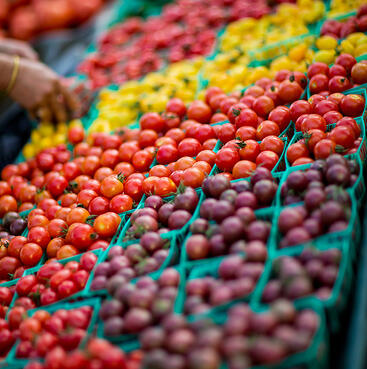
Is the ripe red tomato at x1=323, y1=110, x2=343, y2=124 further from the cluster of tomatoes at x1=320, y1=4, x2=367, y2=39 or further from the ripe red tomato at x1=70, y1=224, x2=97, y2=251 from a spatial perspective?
the ripe red tomato at x1=70, y1=224, x2=97, y2=251

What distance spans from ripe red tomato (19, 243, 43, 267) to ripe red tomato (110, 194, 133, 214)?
54 centimetres

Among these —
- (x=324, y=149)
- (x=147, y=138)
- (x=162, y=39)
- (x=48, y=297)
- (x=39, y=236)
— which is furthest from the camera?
(x=162, y=39)

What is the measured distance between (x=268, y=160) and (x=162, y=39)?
11.0 ft

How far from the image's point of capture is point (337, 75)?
8.80 feet

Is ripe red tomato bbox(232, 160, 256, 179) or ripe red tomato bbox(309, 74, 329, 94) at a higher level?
ripe red tomato bbox(309, 74, 329, 94)

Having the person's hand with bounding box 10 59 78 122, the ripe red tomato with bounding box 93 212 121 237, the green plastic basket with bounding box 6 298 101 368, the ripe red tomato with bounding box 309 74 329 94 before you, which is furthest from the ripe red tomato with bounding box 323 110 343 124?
the person's hand with bounding box 10 59 78 122

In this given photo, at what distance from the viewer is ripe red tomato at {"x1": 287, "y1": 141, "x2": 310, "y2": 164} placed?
215 cm

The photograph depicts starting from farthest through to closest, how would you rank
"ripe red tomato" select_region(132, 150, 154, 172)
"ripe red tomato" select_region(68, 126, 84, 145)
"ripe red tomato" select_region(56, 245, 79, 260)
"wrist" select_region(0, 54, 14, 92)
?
"ripe red tomato" select_region(68, 126, 84, 145)
"wrist" select_region(0, 54, 14, 92)
"ripe red tomato" select_region(132, 150, 154, 172)
"ripe red tomato" select_region(56, 245, 79, 260)

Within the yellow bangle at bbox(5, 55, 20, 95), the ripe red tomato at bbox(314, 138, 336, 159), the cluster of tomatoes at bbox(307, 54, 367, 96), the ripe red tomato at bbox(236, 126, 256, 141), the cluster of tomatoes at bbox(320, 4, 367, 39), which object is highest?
the yellow bangle at bbox(5, 55, 20, 95)

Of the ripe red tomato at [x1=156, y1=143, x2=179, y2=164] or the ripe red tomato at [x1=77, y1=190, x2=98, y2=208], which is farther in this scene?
the ripe red tomato at [x1=156, y1=143, x2=179, y2=164]

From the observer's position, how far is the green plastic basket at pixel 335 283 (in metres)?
1.43

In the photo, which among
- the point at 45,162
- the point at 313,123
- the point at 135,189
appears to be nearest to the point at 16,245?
the point at 135,189

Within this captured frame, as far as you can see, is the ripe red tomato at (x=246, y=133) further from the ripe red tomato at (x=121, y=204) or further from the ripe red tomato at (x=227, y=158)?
the ripe red tomato at (x=121, y=204)

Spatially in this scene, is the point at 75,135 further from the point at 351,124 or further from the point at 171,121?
the point at 351,124
